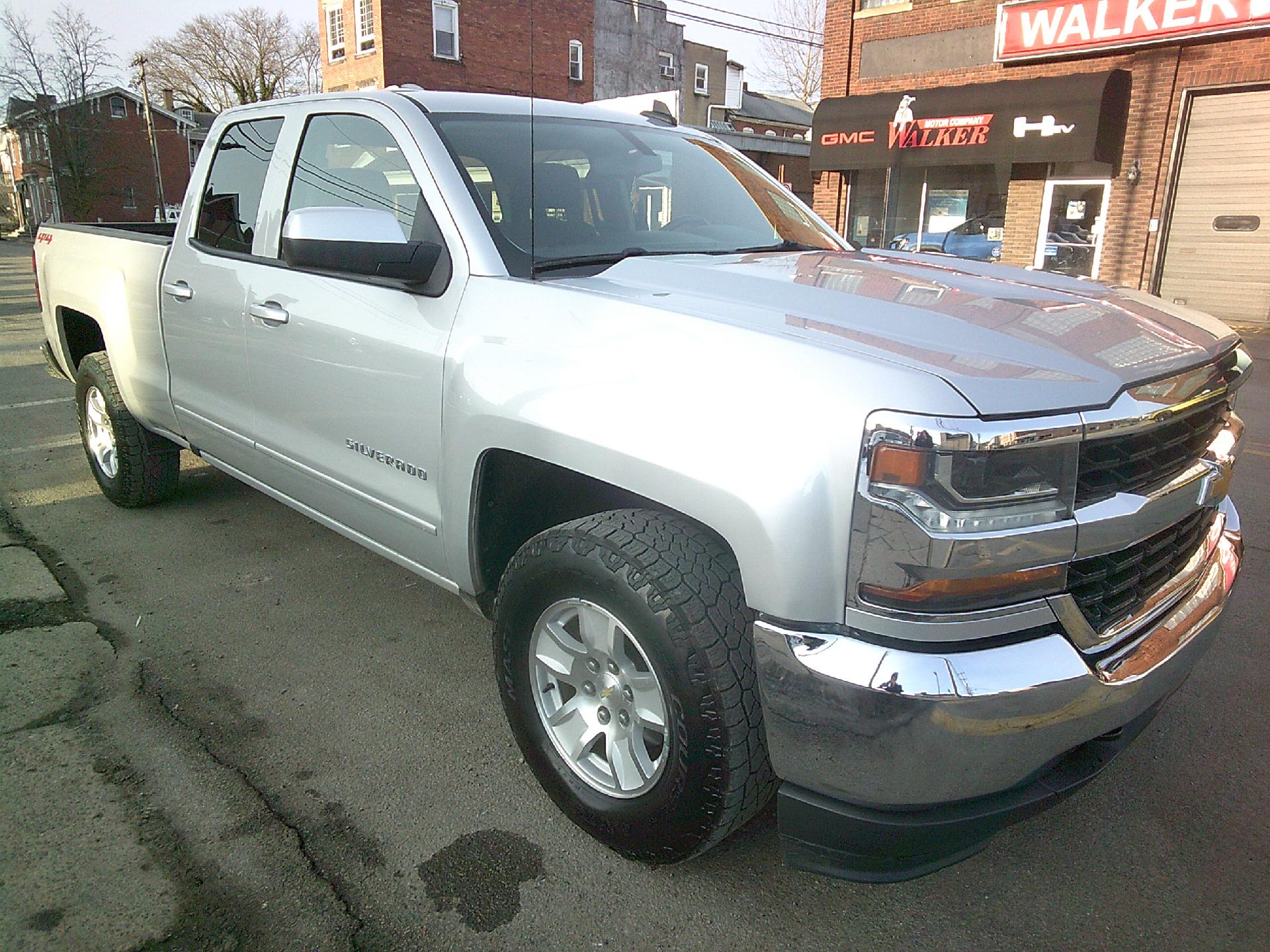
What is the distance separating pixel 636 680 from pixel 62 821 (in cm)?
156

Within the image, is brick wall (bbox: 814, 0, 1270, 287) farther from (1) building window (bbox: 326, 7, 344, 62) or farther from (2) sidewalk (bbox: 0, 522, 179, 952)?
(1) building window (bbox: 326, 7, 344, 62)

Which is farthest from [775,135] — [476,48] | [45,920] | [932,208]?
[45,920]

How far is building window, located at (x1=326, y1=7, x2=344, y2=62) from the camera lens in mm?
28578

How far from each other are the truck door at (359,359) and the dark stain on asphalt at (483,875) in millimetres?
779

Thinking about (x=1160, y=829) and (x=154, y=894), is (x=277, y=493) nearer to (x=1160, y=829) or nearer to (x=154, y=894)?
(x=154, y=894)

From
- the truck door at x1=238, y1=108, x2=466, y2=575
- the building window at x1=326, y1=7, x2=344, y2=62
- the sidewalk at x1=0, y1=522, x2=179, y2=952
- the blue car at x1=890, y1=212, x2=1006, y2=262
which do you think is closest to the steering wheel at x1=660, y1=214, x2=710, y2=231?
the truck door at x1=238, y1=108, x2=466, y2=575

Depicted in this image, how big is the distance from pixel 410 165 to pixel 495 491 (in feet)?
3.48

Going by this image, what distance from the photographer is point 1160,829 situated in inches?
95.5

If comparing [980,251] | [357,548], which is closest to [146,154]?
[980,251]

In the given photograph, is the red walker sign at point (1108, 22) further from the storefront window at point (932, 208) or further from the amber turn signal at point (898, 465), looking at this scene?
the amber turn signal at point (898, 465)

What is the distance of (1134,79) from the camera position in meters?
13.0

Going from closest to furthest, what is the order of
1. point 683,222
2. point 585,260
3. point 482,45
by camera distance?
point 585,260, point 683,222, point 482,45

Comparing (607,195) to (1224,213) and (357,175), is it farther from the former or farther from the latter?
(1224,213)

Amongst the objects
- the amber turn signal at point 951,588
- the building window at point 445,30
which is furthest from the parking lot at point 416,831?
the building window at point 445,30
